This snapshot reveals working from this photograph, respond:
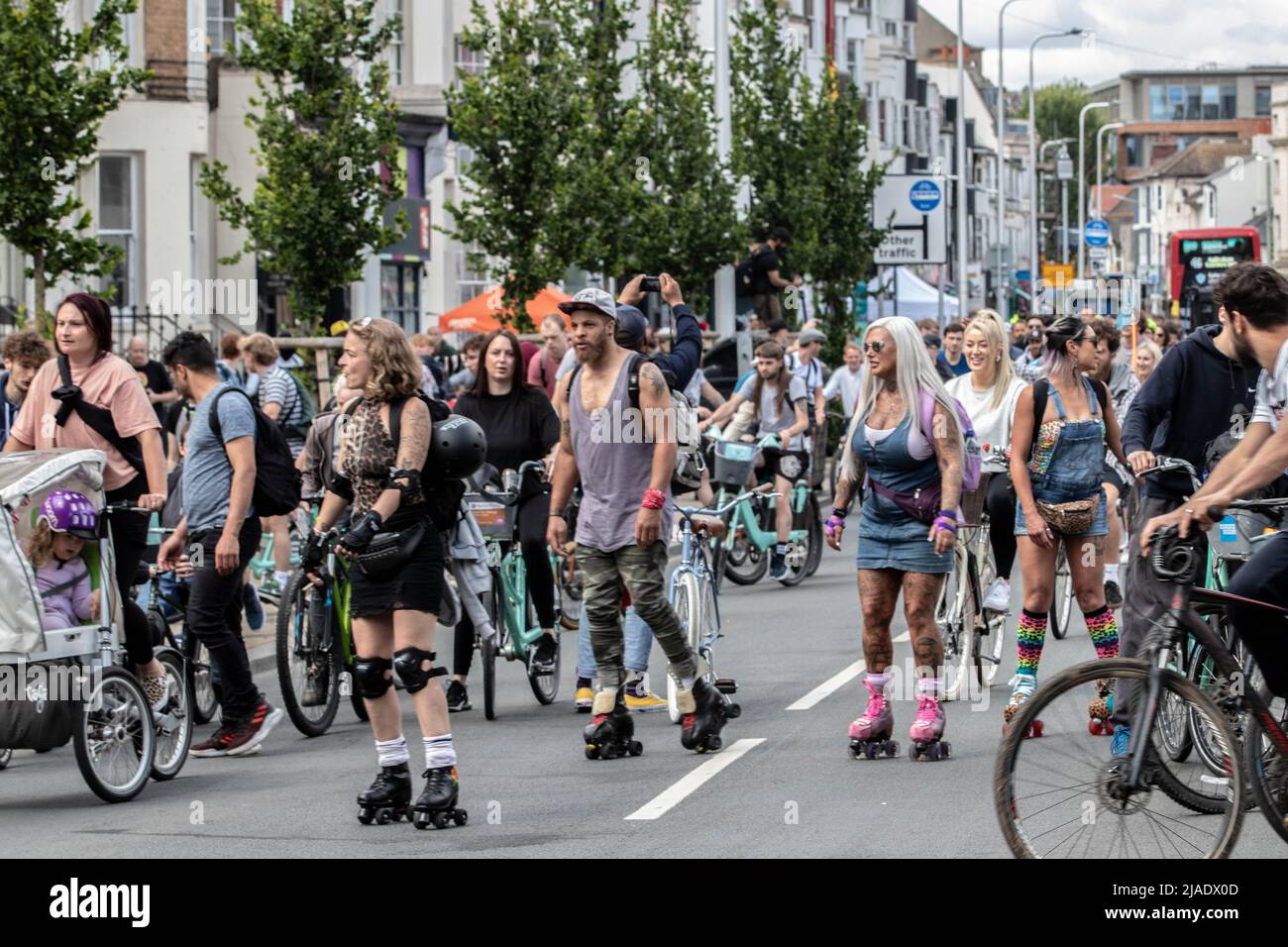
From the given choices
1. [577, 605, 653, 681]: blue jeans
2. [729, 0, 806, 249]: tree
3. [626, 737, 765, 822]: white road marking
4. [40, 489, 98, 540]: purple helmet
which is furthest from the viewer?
[729, 0, 806, 249]: tree

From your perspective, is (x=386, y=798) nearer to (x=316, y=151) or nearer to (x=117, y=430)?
(x=117, y=430)

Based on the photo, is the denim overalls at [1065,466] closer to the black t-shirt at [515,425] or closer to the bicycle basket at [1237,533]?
the bicycle basket at [1237,533]

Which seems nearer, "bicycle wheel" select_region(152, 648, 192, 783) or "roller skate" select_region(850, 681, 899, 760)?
"roller skate" select_region(850, 681, 899, 760)

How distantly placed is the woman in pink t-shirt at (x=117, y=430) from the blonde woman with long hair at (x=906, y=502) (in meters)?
3.09

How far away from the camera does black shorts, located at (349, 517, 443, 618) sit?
8172 mm

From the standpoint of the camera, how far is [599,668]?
9750 mm

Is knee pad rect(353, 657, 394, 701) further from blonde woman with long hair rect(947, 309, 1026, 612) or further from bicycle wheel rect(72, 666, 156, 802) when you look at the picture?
blonde woman with long hair rect(947, 309, 1026, 612)

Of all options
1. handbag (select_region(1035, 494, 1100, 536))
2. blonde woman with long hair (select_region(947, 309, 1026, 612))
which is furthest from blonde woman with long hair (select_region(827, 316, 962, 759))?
blonde woman with long hair (select_region(947, 309, 1026, 612))

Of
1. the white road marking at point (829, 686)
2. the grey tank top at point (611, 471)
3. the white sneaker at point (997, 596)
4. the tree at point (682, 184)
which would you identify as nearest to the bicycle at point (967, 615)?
the white sneaker at point (997, 596)

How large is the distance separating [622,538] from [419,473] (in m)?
1.52

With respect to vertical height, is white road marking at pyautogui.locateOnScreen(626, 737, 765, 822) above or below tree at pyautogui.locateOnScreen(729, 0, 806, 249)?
below

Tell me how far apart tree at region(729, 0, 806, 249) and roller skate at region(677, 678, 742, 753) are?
27.2 meters
